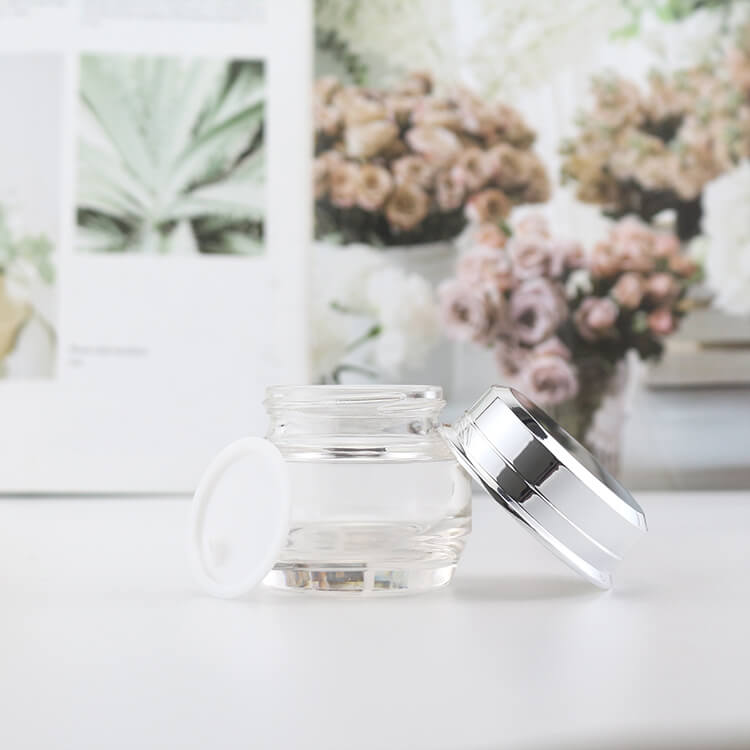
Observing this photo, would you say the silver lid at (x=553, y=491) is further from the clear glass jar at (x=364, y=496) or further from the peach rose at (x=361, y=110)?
the peach rose at (x=361, y=110)

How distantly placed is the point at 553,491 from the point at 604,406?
0.65 m

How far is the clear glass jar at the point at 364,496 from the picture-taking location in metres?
0.51

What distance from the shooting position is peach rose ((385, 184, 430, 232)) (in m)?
1.13

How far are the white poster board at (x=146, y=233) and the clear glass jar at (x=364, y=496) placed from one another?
0.60 metres

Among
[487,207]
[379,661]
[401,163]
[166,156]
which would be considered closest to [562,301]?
[487,207]

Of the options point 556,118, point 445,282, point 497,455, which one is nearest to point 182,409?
point 445,282

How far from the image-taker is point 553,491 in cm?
51

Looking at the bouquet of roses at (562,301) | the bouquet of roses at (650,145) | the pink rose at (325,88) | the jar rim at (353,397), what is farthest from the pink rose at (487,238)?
the jar rim at (353,397)

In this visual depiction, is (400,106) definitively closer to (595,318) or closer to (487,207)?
(487,207)

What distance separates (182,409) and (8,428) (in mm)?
200

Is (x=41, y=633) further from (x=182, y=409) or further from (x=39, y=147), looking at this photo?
(x=39, y=147)

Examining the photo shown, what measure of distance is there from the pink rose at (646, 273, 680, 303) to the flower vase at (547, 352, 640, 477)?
0.25 feet

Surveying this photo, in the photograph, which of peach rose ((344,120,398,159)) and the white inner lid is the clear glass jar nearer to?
the white inner lid

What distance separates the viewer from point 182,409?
3.68 ft
